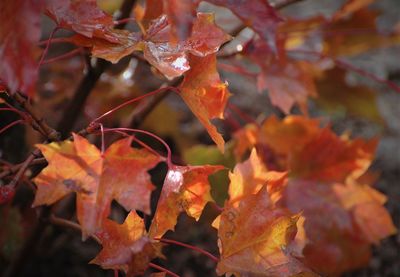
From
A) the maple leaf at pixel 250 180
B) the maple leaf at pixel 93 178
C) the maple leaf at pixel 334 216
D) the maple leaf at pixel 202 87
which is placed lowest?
the maple leaf at pixel 334 216

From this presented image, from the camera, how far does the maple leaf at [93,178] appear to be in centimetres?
68

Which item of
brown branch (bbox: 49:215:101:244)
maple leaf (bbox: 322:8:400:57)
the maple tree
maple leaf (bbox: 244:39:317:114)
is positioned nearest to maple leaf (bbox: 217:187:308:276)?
the maple tree

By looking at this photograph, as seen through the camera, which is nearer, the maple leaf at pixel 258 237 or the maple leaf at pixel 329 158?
the maple leaf at pixel 258 237

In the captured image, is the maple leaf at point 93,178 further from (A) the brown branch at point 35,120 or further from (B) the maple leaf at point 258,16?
(B) the maple leaf at point 258,16

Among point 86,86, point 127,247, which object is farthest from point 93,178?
point 86,86

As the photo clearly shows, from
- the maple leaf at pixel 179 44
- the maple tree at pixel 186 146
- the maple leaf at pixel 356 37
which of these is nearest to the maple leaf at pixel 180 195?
the maple tree at pixel 186 146

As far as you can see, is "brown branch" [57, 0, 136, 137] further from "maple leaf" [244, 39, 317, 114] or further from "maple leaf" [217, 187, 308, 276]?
"maple leaf" [217, 187, 308, 276]

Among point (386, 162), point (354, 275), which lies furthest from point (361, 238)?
point (386, 162)

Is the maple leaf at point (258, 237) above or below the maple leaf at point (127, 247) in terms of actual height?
below

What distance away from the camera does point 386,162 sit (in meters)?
1.59

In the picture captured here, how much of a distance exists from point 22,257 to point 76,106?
29 centimetres

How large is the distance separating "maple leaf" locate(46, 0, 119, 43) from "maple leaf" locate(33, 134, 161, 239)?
12 cm

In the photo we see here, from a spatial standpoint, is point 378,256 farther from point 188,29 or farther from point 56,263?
point 188,29

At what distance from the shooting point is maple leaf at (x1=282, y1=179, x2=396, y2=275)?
109cm
